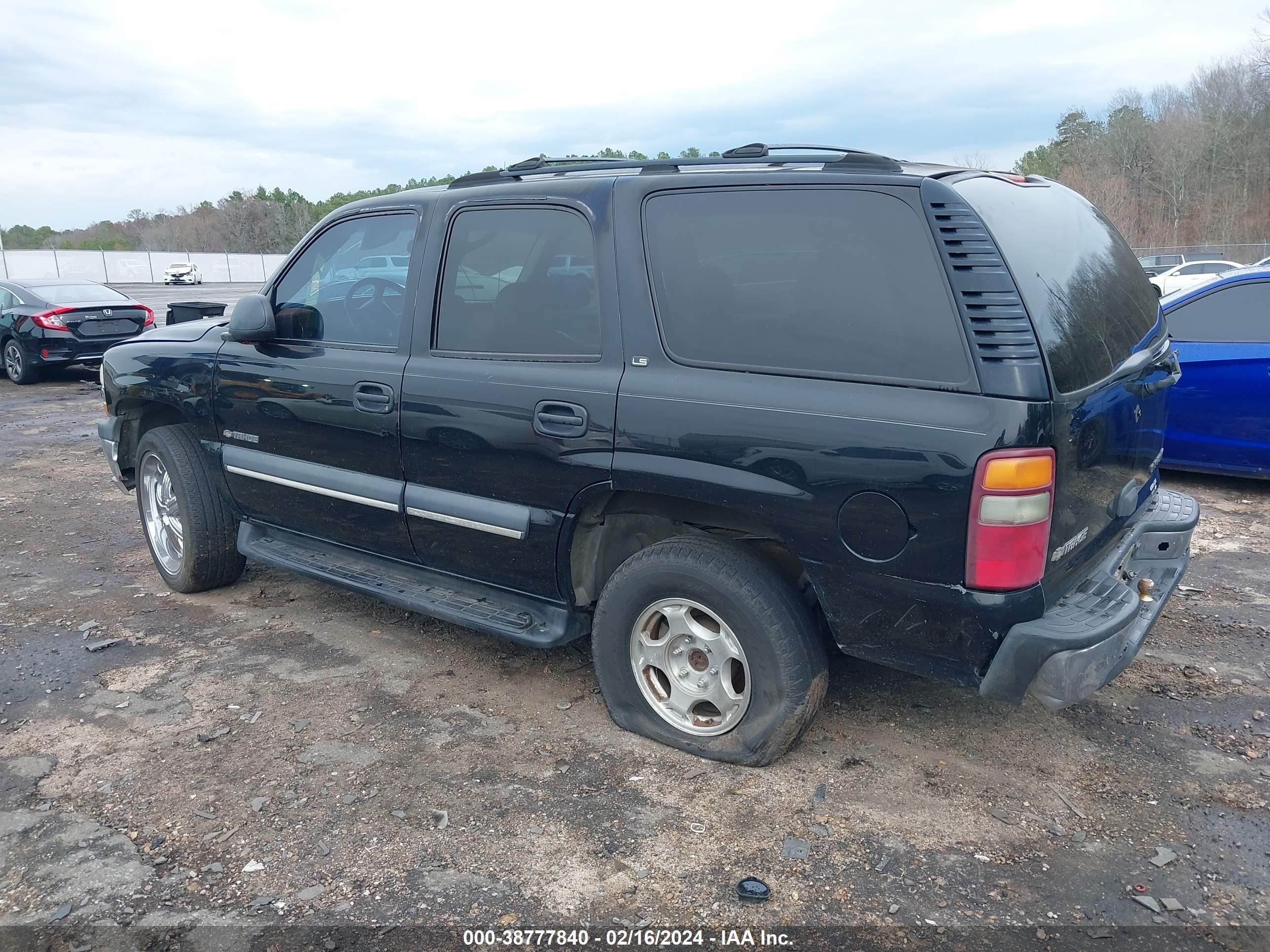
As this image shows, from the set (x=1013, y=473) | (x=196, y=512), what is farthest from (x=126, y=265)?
(x=1013, y=473)

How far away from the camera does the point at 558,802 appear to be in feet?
10.2

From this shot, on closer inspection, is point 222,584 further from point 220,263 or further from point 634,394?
point 220,263

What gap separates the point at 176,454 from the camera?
4.82 m

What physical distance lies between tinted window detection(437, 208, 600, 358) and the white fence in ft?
166

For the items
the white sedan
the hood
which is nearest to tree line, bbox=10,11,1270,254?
the white sedan

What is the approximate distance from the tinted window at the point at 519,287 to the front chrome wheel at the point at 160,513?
2.21 metres

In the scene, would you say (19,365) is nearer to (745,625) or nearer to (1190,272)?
(745,625)

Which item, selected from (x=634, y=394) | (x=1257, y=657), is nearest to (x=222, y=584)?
(x=634, y=394)

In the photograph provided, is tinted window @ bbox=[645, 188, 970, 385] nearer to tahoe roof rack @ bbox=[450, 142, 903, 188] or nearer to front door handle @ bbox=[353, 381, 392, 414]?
tahoe roof rack @ bbox=[450, 142, 903, 188]

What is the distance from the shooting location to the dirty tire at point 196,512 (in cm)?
481

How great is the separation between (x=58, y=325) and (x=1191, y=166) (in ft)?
212

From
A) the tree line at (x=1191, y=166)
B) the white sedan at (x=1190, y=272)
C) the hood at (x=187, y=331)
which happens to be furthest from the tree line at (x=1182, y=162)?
the hood at (x=187, y=331)

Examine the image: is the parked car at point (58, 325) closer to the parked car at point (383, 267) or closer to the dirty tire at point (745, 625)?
the parked car at point (383, 267)

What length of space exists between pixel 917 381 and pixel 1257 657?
2.52 m
